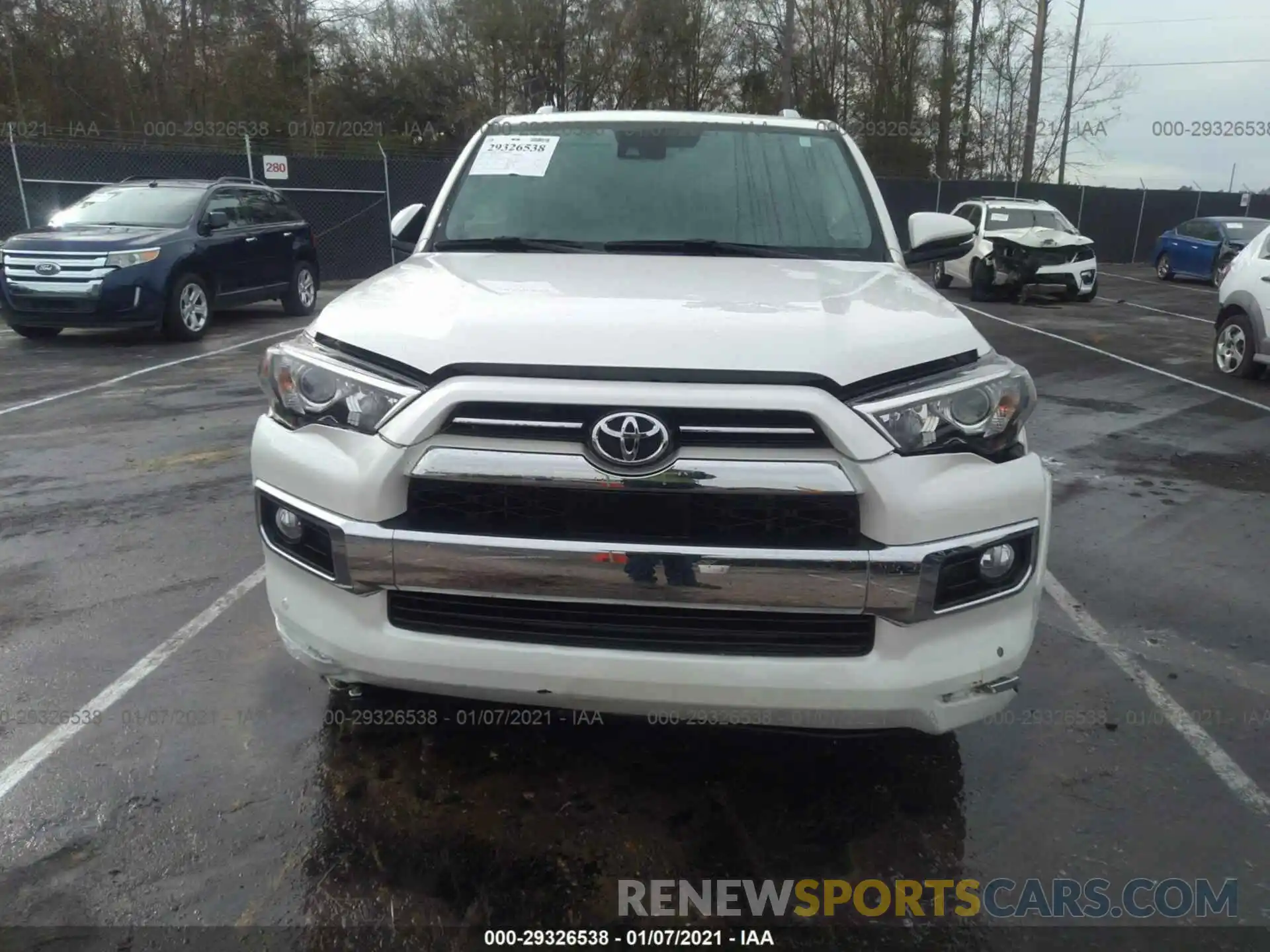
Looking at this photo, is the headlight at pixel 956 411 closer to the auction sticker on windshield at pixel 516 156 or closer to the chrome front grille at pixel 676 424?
the chrome front grille at pixel 676 424

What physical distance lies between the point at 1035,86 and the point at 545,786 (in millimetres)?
35775

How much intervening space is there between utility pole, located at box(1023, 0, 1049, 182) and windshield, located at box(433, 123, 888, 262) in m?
33.3

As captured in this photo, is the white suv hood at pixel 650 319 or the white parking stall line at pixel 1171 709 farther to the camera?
the white parking stall line at pixel 1171 709

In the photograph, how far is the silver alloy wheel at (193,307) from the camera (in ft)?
34.5

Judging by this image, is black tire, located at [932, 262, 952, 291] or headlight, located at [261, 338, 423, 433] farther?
black tire, located at [932, 262, 952, 291]

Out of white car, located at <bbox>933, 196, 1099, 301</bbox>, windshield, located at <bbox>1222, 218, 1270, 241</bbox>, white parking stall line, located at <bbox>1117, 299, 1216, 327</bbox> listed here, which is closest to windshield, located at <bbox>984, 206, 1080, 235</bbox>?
white car, located at <bbox>933, 196, 1099, 301</bbox>

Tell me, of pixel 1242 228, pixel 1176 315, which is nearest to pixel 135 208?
pixel 1176 315

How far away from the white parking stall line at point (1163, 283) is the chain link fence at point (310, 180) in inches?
184

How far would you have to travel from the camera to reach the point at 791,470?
6.76ft

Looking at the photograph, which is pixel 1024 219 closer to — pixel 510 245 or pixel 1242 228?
pixel 1242 228

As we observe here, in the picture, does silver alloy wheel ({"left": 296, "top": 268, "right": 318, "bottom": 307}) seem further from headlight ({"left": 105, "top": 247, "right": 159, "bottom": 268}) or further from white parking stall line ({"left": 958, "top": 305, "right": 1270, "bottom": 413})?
white parking stall line ({"left": 958, "top": 305, "right": 1270, "bottom": 413})

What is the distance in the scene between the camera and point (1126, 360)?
35.1ft

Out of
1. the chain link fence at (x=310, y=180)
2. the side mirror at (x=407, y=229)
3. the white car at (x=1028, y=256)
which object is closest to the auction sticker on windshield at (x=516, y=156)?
the side mirror at (x=407, y=229)

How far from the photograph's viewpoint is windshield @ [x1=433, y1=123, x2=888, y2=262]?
11.3ft
